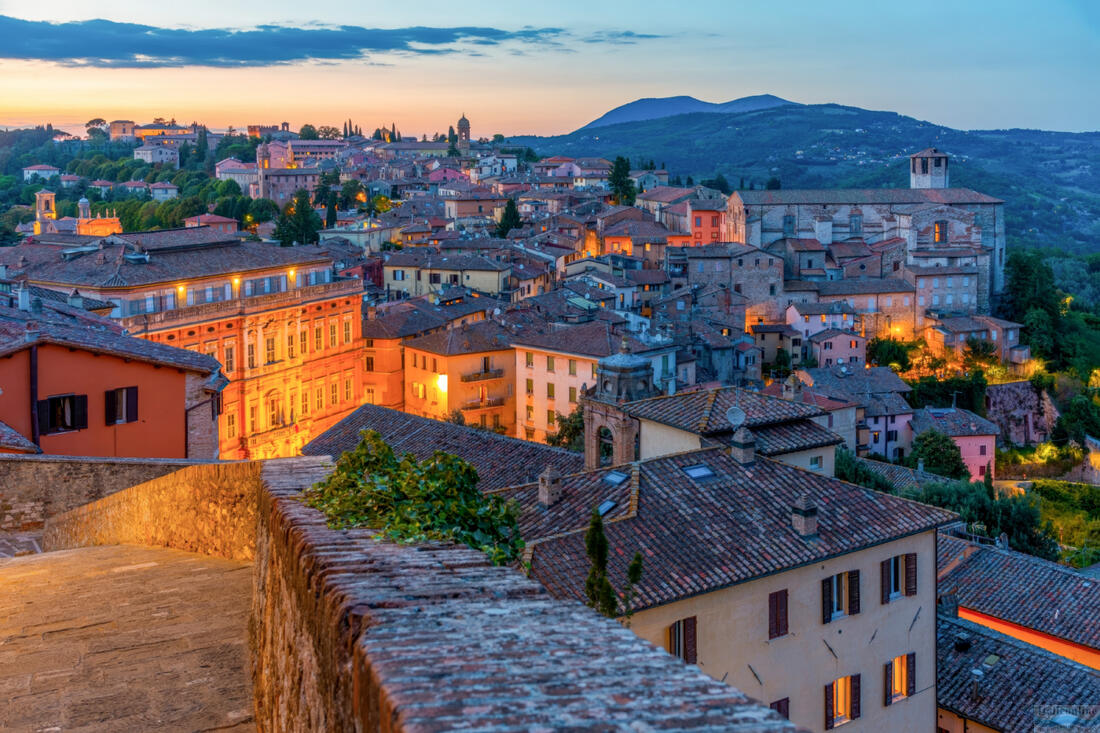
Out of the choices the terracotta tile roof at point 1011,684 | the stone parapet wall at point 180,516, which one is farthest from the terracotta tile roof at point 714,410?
the stone parapet wall at point 180,516

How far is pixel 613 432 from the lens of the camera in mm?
20672

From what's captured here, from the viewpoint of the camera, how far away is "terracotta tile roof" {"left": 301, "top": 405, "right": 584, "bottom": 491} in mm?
22031

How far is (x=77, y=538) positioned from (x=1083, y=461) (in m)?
62.9

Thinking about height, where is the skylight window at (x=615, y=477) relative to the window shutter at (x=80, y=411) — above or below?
below

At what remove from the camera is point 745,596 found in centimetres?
1437

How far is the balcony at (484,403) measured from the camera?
49281 millimetres

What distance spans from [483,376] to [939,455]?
22028 millimetres

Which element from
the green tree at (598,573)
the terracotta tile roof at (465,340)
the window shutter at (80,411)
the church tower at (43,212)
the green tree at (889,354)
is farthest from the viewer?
the church tower at (43,212)

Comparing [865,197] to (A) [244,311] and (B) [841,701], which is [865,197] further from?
(B) [841,701]

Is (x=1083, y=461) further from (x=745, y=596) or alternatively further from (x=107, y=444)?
(x=107, y=444)

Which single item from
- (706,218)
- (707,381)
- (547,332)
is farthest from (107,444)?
(706,218)

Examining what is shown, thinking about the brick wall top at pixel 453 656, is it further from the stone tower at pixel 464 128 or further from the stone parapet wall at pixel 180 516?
the stone tower at pixel 464 128

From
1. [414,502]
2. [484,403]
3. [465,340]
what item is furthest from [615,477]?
[484,403]

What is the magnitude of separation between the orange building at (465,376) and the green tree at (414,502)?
4230 centimetres
